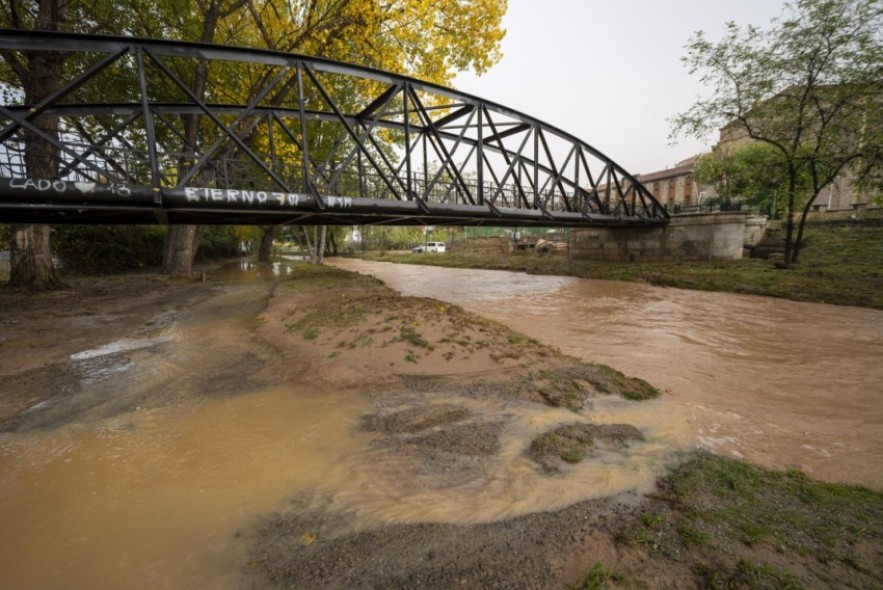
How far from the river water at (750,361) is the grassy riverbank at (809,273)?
1.03 m

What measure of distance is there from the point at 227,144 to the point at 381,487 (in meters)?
16.8

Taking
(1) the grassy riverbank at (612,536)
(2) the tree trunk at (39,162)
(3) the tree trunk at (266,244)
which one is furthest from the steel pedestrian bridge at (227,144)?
(3) the tree trunk at (266,244)

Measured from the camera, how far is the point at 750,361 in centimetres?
673

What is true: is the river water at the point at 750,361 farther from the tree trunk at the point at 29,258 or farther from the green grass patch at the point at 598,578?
the tree trunk at the point at 29,258

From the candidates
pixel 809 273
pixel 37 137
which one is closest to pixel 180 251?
pixel 37 137

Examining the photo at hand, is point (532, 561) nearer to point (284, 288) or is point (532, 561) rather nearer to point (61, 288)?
point (284, 288)

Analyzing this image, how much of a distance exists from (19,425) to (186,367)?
1885 millimetres

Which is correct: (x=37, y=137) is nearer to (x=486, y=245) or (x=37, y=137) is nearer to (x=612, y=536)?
(x=612, y=536)

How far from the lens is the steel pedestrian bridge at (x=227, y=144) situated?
6.54m

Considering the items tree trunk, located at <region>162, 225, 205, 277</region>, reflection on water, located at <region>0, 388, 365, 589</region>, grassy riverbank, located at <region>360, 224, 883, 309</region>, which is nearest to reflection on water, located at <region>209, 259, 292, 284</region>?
tree trunk, located at <region>162, 225, 205, 277</region>

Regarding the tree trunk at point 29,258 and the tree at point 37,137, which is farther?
the tree trunk at point 29,258

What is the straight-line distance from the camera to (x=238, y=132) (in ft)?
46.1

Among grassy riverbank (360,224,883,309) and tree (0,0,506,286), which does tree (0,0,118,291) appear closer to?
tree (0,0,506,286)

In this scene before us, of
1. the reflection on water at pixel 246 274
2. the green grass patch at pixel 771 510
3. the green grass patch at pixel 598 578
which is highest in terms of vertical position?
the reflection on water at pixel 246 274
